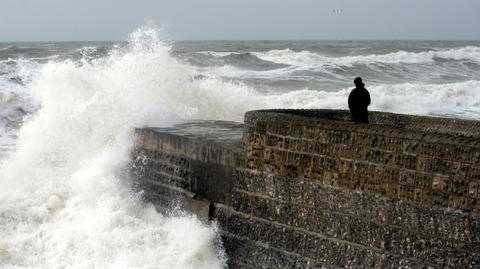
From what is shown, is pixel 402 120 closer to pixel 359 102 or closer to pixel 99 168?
pixel 359 102

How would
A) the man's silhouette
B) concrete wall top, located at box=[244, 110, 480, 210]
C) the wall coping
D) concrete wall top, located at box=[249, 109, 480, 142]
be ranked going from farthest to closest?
the man's silhouette
concrete wall top, located at box=[249, 109, 480, 142]
the wall coping
concrete wall top, located at box=[244, 110, 480, 210]

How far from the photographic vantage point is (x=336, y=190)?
15.4ft

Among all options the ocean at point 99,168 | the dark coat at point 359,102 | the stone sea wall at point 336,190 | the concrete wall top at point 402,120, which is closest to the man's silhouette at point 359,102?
the dark coat at point 359,102

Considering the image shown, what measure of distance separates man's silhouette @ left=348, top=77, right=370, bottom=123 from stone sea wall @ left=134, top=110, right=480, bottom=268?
22.3 inches

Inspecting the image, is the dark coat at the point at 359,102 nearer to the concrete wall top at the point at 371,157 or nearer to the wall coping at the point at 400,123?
the wall coping at the point at 400,123

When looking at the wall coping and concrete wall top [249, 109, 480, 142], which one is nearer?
the wall coping

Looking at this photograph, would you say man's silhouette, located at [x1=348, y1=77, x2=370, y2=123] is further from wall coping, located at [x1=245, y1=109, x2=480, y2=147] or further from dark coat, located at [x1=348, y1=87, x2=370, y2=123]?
wall coping, located at [x1=245, y1=109, x2=480, y2=147]

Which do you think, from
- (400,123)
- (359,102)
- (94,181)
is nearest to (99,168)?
(94,181)

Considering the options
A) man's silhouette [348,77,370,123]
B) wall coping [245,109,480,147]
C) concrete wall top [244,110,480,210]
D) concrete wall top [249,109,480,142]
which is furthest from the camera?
man's silhouette [348,77,370,123]

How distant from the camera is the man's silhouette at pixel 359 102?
575cm

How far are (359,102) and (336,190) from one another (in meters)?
1.34

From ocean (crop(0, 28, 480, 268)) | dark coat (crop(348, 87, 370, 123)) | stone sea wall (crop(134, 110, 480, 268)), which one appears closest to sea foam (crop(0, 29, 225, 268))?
ocean (crop(0, 28, 480, 268))

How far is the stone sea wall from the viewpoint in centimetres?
402

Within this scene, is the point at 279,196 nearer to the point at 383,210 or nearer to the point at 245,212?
the point at 245,212
